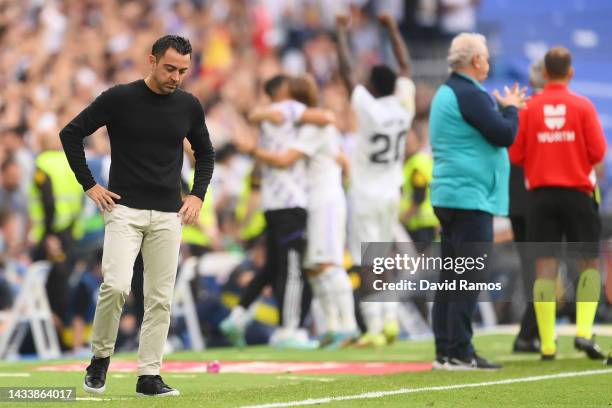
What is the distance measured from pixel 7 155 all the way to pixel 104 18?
4405 millimetres

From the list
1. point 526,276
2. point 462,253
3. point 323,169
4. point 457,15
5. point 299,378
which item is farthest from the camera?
point 457,15

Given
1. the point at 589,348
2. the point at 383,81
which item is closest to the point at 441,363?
the point at 589,348

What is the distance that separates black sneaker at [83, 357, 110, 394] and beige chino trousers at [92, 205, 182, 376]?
5 cm

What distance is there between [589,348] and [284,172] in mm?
3641

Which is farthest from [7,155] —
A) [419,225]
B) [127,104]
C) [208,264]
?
[127,104]

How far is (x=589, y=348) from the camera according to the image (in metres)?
9.47

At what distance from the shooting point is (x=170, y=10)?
66.6ft

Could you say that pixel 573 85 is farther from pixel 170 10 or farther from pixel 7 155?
pixel 7 155

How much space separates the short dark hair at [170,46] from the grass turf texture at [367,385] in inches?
65.9

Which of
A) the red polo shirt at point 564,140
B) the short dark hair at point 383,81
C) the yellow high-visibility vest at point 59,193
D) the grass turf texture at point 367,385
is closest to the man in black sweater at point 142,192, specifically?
the grass turf texture at point 367,385

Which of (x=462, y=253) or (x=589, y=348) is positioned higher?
(x=462, y=253)

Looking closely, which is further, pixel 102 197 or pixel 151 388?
pixel 151 388

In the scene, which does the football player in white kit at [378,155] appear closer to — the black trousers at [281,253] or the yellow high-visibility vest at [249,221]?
the black trousers at [281,253]

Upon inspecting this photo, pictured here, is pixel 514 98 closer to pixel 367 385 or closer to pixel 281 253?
pixel 367 385
